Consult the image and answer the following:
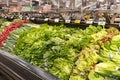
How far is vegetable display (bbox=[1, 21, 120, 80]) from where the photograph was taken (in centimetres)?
255

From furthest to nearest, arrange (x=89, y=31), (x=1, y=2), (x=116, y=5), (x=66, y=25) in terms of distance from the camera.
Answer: (x=1, y=2), (x=66, y=25), (x=116, y=5), (x=89, y=31)

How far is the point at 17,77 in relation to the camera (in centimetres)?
317

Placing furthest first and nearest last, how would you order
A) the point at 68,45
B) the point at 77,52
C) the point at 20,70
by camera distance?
the point at 68,45 → the point at 77,52 → the point at 20,70

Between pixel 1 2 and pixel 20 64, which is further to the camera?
pixel 1 2

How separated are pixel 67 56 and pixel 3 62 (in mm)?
1138

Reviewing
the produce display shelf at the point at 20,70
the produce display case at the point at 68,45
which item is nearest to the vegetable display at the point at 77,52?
the produce display case at the point at 68,45

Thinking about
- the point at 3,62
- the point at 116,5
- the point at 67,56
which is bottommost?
the point at 3,62

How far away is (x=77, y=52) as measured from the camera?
11.1ft

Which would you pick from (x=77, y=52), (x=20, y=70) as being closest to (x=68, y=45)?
(x=77, y=52)

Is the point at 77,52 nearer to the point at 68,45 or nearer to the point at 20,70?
the point at 68,45

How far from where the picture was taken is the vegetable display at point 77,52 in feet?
8.36

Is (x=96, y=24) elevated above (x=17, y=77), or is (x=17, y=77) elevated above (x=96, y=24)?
(x=96, y=24)

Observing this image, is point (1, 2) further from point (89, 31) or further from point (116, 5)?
point (89, 31)

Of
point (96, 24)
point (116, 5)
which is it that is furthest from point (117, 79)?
point (116, 5)
